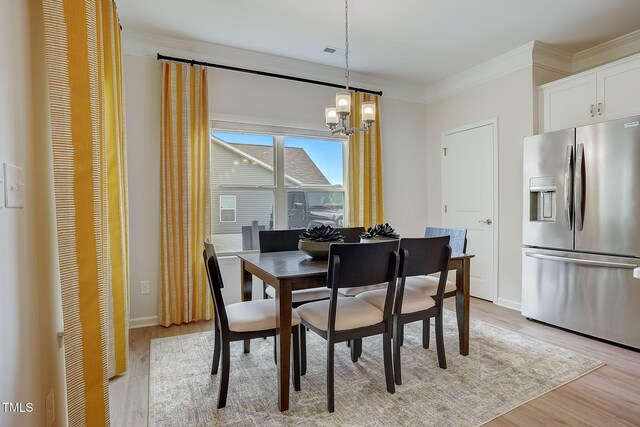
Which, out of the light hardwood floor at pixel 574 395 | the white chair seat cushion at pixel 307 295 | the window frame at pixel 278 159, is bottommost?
the light hardwood floor at pixel 574 395

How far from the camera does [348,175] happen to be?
4.32 metres

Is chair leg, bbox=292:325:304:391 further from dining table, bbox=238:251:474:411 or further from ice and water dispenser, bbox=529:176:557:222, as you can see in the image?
ice and water dispenser, bbox=529:176:557:222

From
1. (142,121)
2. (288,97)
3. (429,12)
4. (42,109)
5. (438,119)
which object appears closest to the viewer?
(42,109)

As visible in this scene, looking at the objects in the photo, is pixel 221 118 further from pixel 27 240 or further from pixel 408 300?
pixel 27 240

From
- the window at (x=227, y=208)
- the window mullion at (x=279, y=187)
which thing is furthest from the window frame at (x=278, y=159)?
the window at (x=227, y=208)

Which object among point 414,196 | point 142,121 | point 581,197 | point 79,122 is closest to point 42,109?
point 79,122

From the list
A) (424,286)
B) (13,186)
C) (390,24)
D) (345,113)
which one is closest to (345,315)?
(424,286)

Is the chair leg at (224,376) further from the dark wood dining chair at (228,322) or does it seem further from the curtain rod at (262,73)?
the curtain rod at (262,73)

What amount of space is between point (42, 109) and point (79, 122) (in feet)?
0.39

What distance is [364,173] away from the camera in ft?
14.4

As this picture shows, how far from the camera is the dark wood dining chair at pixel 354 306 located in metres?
1.88

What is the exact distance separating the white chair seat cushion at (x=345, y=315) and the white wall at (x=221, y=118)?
1.79 m

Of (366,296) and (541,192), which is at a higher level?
(541,192)

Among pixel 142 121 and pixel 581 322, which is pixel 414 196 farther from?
pixel 142 121
